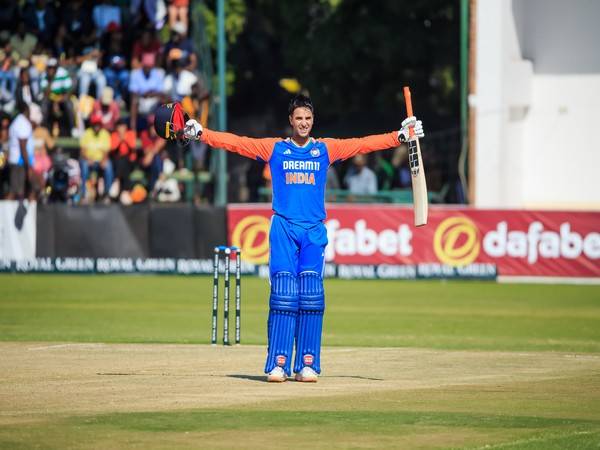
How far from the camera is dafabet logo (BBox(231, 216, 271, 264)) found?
2812 cm

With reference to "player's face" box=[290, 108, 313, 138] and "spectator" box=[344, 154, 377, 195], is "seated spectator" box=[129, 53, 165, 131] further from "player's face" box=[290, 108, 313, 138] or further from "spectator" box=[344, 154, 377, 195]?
"player's face" box=[290, 108, 313, 138]

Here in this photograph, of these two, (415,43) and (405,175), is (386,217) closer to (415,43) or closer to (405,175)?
(405,175)

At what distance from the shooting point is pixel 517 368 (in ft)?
44.5

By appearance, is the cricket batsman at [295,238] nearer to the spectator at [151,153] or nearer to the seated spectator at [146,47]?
the spectator at [151,153]

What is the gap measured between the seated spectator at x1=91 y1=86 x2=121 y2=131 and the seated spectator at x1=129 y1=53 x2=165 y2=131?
36 centimetres

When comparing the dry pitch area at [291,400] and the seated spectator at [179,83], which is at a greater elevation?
the seated spectator at [179,83]

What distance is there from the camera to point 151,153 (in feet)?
99.5

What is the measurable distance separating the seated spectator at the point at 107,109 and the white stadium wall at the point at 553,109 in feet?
28.6

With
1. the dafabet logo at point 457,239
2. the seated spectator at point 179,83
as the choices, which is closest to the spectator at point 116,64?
the seated spectator at point 179,83

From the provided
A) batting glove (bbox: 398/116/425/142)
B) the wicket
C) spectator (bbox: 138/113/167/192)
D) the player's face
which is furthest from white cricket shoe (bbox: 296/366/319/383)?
spectator (bbox: 138/113/167/192)

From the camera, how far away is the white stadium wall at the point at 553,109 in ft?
107

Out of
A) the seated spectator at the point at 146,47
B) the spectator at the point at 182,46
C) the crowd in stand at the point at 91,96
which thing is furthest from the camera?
the spectator at the point at 182,46

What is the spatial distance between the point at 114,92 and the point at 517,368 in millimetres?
19055

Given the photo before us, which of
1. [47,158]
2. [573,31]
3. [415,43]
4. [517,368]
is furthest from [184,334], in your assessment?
[415,43]
